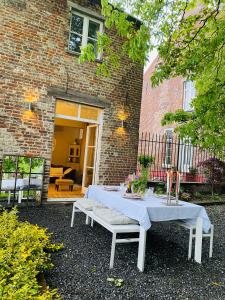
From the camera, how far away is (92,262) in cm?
370

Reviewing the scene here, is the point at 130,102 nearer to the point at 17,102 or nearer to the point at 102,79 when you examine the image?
the point at 102,79

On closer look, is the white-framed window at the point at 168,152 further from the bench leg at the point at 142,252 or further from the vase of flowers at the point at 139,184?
the bench leg at the point at 142,252

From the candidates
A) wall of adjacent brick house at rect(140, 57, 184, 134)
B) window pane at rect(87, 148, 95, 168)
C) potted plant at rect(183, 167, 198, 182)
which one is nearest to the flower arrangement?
window pane at rect(87, 148, 95, 168)

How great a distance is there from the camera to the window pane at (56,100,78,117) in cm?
778

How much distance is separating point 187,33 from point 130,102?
3409 millimetres

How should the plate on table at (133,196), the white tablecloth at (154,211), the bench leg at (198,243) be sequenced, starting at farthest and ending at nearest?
1. the plate on table at (133,196)
2. the bench leg at (198,243)
3. the white tablecloth at (154,211)

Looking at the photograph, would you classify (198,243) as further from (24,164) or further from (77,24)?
(77,24)

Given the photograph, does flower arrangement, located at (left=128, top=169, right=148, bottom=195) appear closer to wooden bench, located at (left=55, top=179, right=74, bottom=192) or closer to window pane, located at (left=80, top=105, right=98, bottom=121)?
window pane, located at (left=80, top=105, right=98, bottom=121)

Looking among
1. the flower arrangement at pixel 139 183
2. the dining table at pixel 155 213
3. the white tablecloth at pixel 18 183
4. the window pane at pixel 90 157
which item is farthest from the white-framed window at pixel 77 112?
the flower arrangement at pixel 139 183

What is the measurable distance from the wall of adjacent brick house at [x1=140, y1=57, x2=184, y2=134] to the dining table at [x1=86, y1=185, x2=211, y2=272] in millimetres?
11592

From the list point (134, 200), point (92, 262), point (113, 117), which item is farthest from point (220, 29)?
point (92, 262)

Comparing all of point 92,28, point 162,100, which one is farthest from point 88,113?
point 162,100

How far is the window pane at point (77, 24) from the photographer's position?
7.94 meters

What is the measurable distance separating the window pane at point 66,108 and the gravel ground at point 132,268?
3.49m
